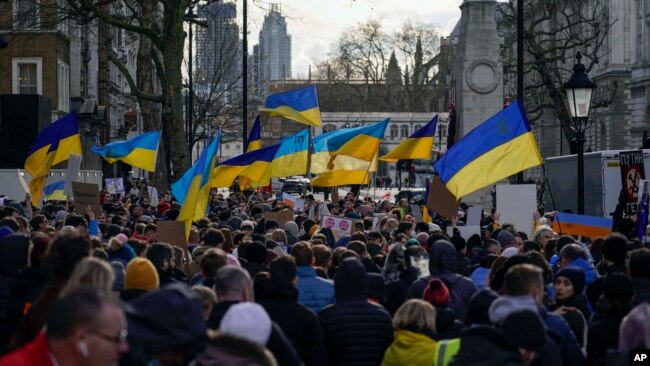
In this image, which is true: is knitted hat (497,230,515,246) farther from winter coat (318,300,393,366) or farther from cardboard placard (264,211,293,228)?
winter coat (318,300,393,366)

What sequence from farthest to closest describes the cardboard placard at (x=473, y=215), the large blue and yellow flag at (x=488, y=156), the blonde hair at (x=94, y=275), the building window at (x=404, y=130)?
1. the building window at (x=404, y=130)
2. the cardboard placard at (x=473, y=215)
3. the large blue and yellow flag at (x=488, y=156)
4. the blonde hair at (x=94, y=275)

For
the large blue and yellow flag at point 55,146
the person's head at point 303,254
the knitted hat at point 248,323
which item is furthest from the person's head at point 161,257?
the large blue and yellow flag at point 55,146

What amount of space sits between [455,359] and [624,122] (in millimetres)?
73631

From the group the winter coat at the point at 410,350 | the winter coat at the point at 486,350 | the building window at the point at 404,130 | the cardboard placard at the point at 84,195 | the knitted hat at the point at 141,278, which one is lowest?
the winter coat at the point at 410,350

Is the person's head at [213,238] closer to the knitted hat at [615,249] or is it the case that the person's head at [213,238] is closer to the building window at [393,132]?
the knitted hat at [615,249]

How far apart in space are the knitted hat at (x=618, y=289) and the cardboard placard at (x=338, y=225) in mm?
9161

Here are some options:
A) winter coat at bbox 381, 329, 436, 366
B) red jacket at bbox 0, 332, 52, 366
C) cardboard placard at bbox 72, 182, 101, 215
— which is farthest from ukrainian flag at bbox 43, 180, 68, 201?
red jacket at bbox 0, 332, 52, 366

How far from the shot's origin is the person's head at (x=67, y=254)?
7.37 m

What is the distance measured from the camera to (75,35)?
182ft

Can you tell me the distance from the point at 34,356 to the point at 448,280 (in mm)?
5391

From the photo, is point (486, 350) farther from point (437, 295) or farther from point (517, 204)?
point (517, 204)

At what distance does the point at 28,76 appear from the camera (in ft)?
166

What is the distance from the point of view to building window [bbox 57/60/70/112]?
5106 cm

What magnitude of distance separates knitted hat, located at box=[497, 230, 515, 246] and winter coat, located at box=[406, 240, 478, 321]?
4722 millimetres
